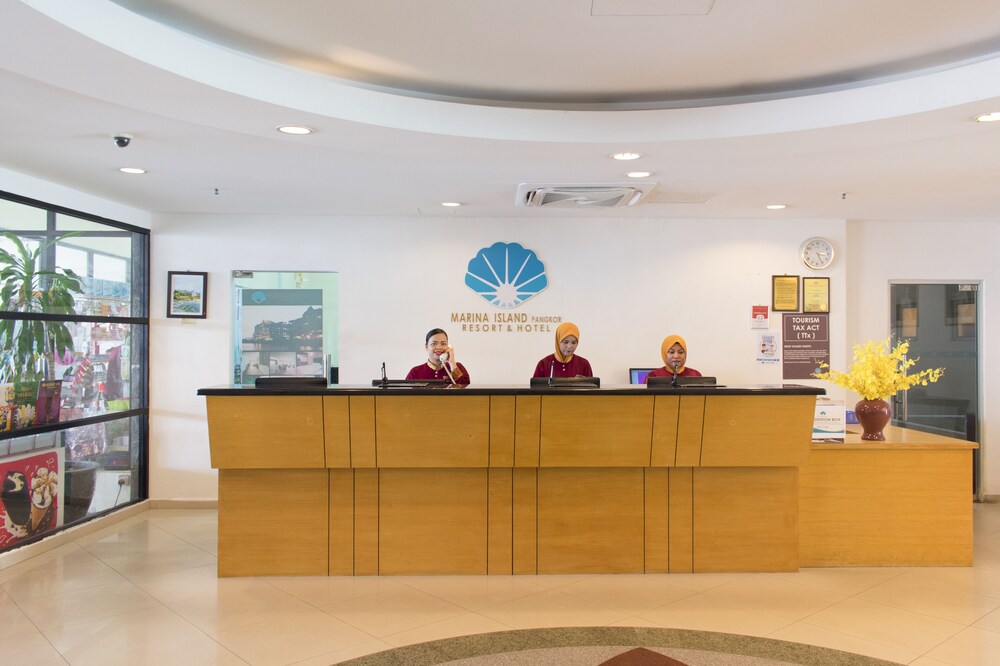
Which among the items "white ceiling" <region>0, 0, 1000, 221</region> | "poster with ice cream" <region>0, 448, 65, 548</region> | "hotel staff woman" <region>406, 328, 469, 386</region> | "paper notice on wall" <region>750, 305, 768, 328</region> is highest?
"white ceiling" <region>0, 0, 1000, 221</region>

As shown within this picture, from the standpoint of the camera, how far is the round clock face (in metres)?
7.56

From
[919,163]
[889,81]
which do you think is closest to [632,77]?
[889,81]

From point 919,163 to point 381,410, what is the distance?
Result: 400cm

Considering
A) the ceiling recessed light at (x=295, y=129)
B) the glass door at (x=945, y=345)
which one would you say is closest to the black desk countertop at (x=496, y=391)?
the ceiling recessed light at (x=295, y=129)

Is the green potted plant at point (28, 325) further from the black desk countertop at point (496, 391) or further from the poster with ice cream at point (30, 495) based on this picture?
the black desk countertop at point (496, 391)

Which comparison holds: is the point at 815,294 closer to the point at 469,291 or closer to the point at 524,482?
the point at 469,291

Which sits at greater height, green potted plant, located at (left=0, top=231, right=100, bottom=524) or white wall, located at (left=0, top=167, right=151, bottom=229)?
white wall, located at (left=0, top=167, right=151, bottom=229)

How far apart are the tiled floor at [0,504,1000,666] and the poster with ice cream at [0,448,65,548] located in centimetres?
30

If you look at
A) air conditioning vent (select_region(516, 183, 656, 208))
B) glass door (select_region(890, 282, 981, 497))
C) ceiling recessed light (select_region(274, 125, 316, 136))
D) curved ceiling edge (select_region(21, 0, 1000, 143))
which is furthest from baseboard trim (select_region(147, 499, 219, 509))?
glass door (select_region(890, 282, 981, 497))

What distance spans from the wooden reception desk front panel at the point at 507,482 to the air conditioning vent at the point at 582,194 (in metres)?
1.79

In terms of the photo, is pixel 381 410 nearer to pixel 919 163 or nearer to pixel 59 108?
pixel 59 108

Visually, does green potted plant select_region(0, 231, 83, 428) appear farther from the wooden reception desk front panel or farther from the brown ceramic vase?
the brown ceramic vase

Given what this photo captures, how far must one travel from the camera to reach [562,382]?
5.14 meters

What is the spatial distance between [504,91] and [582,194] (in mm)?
1795
